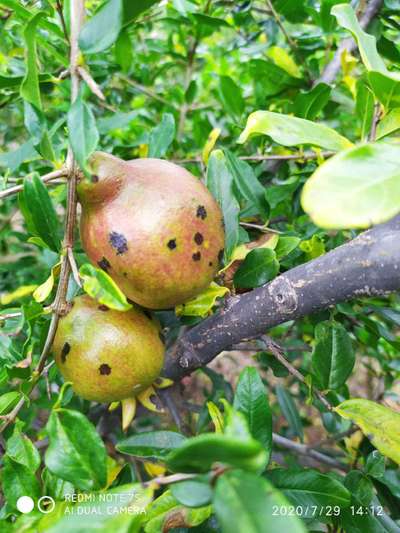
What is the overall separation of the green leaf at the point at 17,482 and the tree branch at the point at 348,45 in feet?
2.88

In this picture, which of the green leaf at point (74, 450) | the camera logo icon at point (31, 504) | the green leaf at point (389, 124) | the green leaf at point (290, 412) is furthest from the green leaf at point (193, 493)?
the green leaf at point (290, 412)

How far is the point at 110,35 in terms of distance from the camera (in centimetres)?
57

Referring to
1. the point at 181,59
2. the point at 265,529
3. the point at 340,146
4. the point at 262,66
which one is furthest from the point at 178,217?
the point at 181,59

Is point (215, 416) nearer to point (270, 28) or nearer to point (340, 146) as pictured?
point (340, 146)

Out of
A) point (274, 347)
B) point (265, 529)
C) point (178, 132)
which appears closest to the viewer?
Result: point (265, 529)

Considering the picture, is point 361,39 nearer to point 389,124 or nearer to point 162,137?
point 389,124

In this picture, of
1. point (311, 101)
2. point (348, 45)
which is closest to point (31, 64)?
point (311, 101)

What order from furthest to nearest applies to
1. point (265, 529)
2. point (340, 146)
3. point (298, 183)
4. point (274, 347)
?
point (298, 183) → point (274, 347) → point (340, 146) → point (265, 529)

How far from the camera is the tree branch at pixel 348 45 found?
1.01 meters

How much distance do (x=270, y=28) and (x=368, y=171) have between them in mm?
1019

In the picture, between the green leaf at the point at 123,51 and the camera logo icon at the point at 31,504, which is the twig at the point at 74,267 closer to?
the camera logo icon at the point at 31,504

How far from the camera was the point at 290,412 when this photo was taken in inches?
44.8

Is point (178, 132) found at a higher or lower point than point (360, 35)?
lower

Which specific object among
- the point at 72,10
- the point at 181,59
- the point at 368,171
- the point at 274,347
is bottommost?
the point at 274,347
